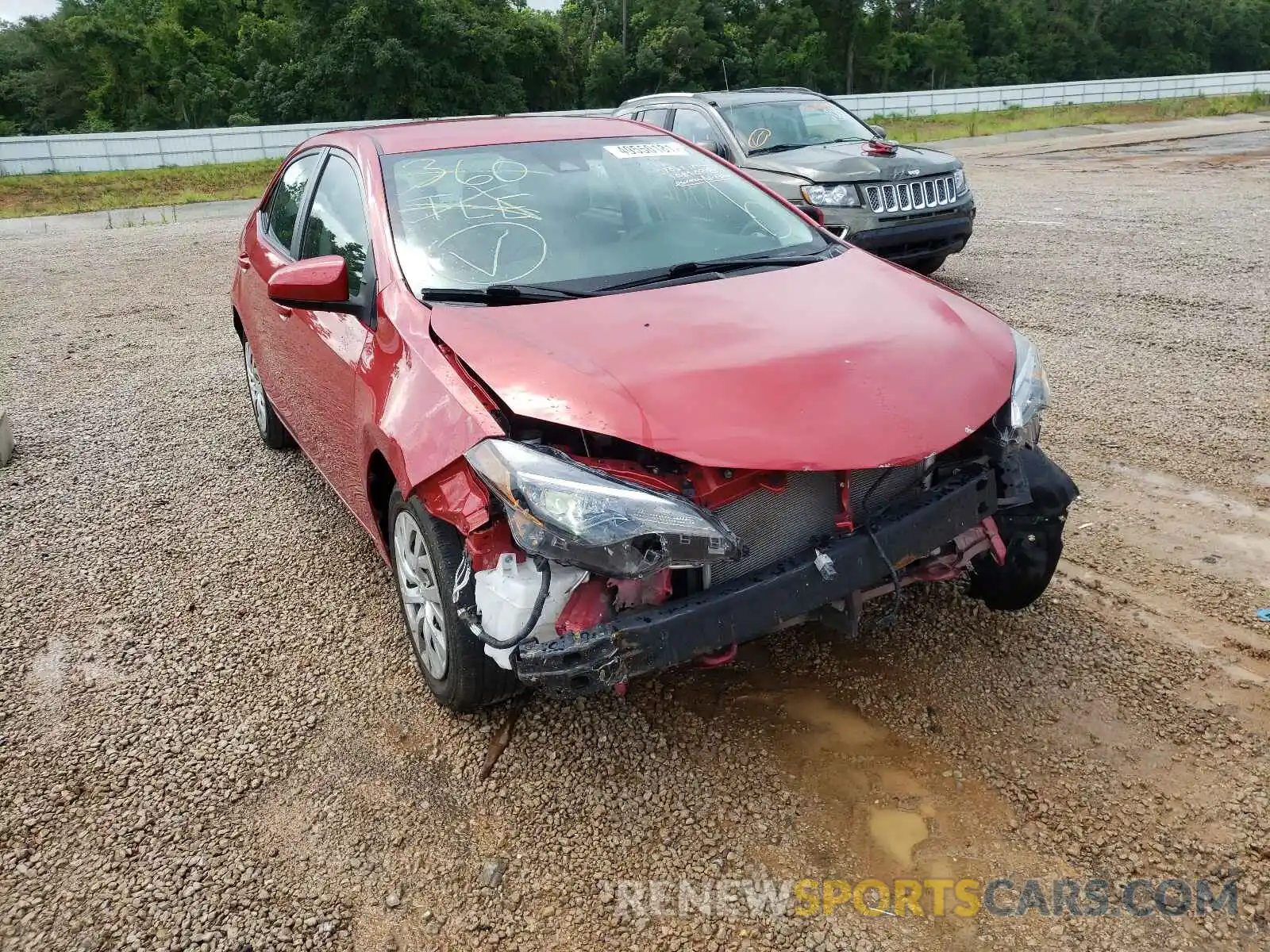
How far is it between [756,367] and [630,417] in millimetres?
428

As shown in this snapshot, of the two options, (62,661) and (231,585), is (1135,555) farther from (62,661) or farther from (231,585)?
(62,661)

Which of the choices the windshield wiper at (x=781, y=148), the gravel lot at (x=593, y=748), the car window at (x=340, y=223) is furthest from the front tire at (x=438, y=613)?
the windshield wiper at (x=781, y=148)

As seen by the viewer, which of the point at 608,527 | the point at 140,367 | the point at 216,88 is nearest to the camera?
the point at 608,527

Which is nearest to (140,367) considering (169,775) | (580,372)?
(169,775)

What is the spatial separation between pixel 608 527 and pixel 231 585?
2.30m

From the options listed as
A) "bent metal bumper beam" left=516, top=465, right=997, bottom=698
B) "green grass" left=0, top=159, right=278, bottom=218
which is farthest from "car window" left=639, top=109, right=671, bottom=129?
"green grass" left=0, top=159, right=278, bottom=218

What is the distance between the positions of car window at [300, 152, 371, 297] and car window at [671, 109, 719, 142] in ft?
18.9

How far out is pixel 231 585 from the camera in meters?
3.93

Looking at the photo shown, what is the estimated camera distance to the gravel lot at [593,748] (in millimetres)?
2348

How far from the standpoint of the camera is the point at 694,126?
944cm

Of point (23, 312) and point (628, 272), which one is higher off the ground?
point (628, 272)

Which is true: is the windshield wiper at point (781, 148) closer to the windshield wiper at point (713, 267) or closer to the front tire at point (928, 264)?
the front tire at point (928, 264)

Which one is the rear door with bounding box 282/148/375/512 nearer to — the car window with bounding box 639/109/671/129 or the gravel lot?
the gravel lot

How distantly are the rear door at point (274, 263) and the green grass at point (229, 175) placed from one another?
54.4 feet
